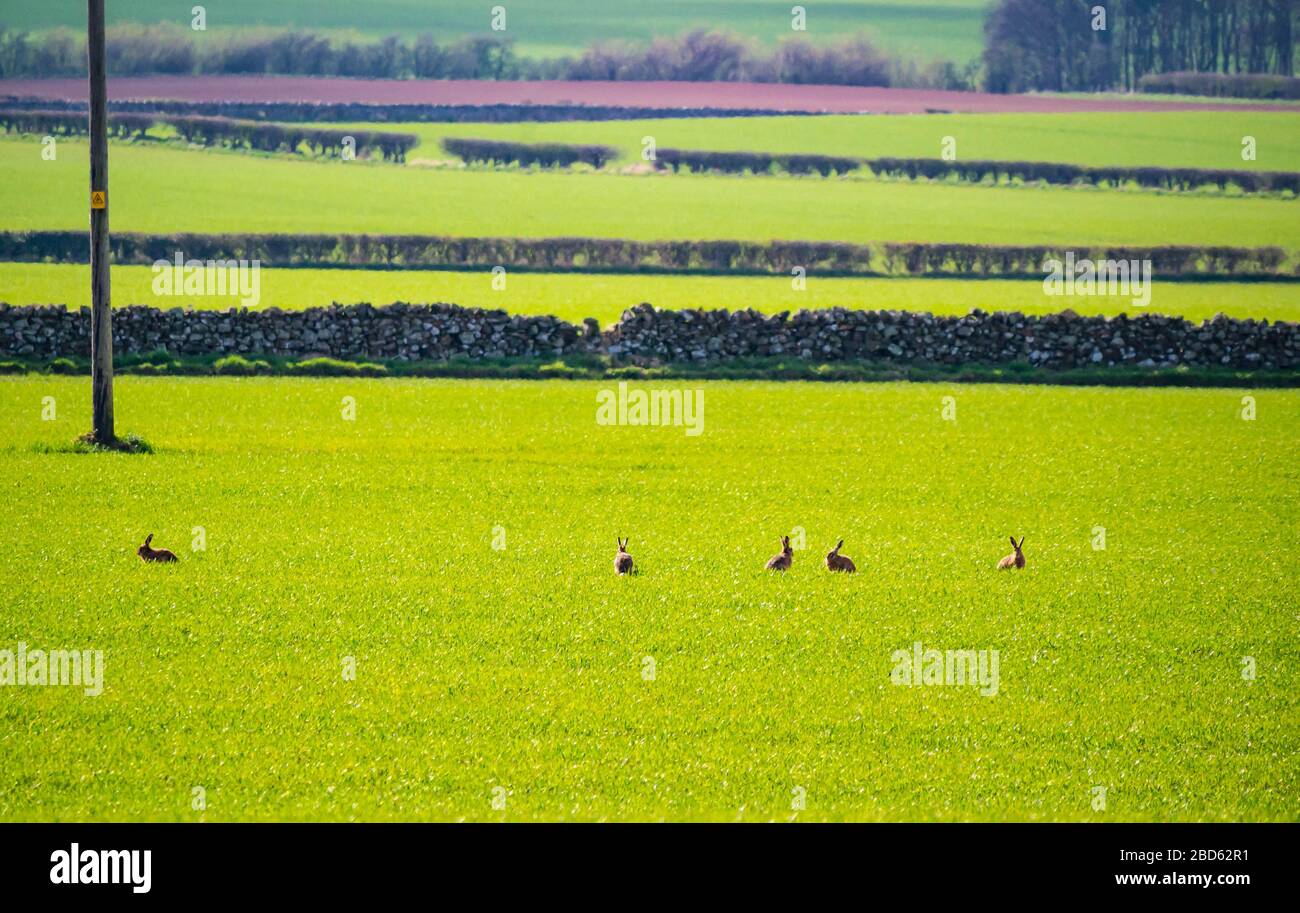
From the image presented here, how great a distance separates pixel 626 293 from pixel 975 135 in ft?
187

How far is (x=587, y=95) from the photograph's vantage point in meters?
124

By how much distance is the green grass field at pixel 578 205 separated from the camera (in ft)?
236

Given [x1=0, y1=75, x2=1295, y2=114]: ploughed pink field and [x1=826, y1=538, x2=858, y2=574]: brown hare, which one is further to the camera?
[x1=0, y1=75, x2=1295, y2=114]: ploughed pink field

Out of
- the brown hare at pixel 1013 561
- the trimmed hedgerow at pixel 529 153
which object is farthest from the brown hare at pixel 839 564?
the trimmed hedgerow at pixel 529 153

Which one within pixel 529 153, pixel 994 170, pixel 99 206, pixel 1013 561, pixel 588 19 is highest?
pixel 588 19

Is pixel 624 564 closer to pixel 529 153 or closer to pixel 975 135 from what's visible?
pixel 529 153

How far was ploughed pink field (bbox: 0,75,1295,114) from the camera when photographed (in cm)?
11200

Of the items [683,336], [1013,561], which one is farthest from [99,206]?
[683,336]

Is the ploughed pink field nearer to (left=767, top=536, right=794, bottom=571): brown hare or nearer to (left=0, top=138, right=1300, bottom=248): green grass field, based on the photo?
(left=0, top=138, right=1300, bottom=248): green grass field

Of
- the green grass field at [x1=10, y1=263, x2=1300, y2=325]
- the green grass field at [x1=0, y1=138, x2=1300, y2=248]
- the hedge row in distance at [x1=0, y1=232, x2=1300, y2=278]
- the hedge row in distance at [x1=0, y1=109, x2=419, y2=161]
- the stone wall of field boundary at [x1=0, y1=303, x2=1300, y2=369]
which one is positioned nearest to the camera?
the stone wall of field boundary at [x1=0, y1=303, x2=1300, y2=369]

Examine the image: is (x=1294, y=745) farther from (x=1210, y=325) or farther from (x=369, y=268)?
(x=369, y=268)

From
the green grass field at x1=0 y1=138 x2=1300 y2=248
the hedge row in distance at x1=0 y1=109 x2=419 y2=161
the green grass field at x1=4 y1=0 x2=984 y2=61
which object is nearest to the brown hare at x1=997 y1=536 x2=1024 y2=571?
the green grass field at x1=0 y1=138 x2=1300 y2=248

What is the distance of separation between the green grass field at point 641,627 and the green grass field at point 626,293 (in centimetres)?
2206

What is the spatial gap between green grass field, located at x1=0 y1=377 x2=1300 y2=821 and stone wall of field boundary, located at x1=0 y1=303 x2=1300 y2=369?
1194cm
